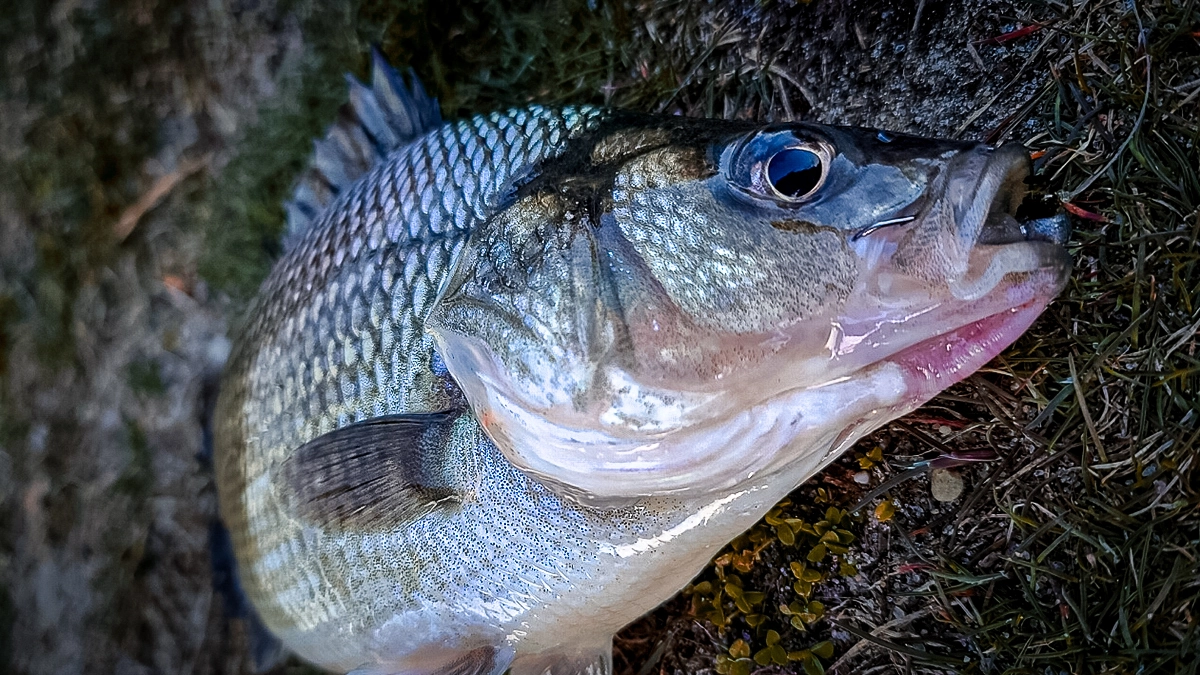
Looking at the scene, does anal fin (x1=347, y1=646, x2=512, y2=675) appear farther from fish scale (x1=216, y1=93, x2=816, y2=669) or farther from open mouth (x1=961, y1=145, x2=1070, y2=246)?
open mouth (x1=961, y1=145, x2=1070, y2=246)

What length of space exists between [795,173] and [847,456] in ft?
2.91

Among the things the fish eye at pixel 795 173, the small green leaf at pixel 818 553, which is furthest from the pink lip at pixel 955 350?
the small green leaf at pixel 818 553

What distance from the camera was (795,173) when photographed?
1.29m

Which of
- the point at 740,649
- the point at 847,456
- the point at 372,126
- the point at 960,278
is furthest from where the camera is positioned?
the point at 372,126

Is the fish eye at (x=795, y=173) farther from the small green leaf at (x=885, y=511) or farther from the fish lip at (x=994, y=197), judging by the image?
the small green leaf at (x=885, y=511)

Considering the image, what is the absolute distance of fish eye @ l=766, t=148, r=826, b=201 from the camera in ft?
4.21

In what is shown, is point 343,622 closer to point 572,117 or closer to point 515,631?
point 515,631

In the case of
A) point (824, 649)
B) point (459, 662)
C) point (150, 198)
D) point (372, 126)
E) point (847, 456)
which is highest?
point (150, 198)

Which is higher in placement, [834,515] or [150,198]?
[150,198]

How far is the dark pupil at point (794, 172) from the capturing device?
1.29 m

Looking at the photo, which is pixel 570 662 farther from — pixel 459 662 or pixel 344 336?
pixel 344 336

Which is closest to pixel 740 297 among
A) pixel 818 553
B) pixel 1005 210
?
pixel 1005 210

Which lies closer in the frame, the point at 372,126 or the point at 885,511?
the point at 885,511

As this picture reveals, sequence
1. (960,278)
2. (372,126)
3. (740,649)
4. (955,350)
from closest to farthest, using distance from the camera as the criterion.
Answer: (960,278) < (955,350) < (740,649) < (372,126)
